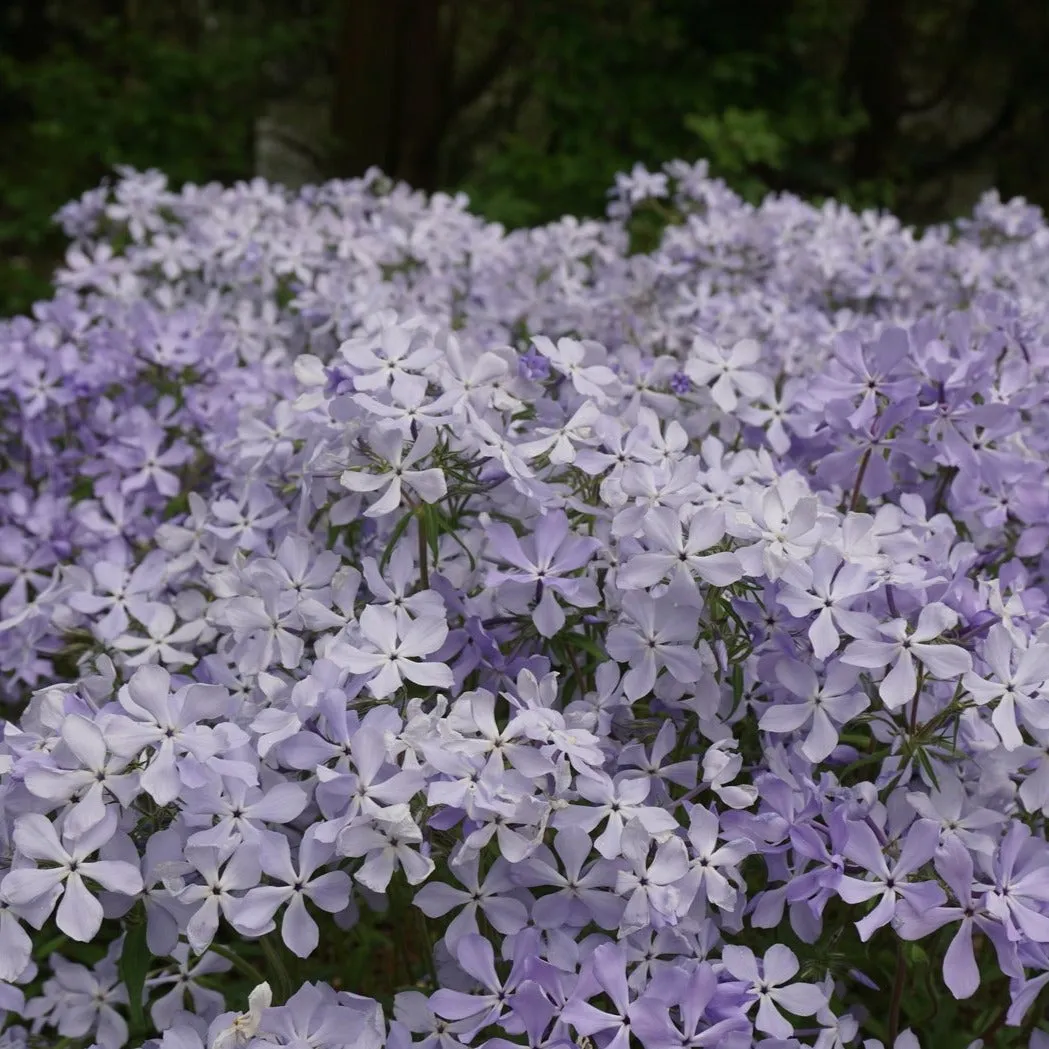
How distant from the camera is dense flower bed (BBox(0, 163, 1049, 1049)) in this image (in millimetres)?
1303

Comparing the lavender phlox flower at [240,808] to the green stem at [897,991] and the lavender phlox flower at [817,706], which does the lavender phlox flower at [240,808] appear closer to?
the lavender phlox flower at [817,706]

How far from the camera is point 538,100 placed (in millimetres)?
→ 7625

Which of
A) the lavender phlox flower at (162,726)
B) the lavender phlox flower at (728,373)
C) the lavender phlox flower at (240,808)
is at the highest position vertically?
the lavender phlox flower at (728,373)

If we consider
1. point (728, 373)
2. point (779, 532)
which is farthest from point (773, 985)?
point (728, 373)

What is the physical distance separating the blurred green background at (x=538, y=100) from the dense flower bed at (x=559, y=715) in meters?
4.06

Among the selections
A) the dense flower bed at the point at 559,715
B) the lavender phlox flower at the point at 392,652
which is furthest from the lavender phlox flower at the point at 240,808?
the lavender phlox flower at the point at 392,652

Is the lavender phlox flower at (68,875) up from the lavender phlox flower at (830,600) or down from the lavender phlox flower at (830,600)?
down

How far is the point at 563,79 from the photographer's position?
6.66m

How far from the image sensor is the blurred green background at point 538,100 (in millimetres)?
6418

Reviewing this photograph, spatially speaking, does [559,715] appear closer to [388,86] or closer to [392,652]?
[392,652]

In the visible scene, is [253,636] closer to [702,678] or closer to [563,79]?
[702,678]

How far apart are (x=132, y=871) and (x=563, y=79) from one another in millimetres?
6035

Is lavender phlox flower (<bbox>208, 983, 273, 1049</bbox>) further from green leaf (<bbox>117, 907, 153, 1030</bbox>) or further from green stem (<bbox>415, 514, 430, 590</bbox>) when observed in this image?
green stem (<bbox>415, 514, 430, 590</bbox>)

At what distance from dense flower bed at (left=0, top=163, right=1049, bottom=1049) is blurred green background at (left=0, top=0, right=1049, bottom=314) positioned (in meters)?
4.06
